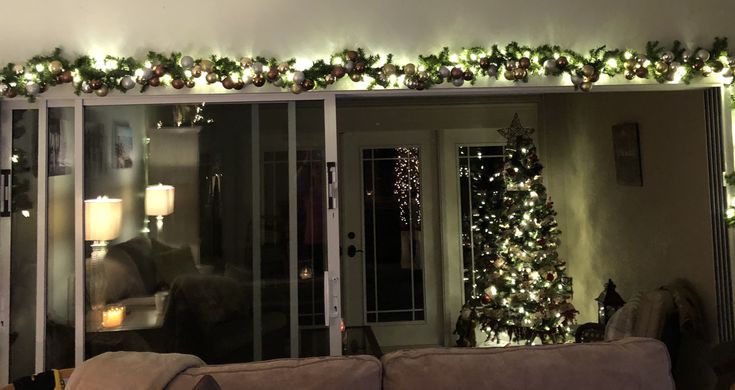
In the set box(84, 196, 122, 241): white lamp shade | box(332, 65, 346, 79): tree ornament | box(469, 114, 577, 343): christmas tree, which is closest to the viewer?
box(332, 65, 346, 79): tree ornament

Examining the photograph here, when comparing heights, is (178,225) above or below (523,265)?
above

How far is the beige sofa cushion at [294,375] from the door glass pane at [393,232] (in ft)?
12.4

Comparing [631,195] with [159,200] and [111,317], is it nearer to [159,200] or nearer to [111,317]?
[159,200]

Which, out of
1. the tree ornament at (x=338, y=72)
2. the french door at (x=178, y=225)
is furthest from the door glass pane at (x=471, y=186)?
the tree ornament at (x=338, y=72)

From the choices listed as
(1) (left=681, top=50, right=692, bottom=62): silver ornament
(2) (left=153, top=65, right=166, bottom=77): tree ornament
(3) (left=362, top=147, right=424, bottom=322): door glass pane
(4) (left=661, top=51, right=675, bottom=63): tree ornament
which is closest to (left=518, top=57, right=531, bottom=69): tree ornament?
(4) (left=661, top=51, right=675, bottom=63): tree ornament

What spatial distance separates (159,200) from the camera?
315 cm

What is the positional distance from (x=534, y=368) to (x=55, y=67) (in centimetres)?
267

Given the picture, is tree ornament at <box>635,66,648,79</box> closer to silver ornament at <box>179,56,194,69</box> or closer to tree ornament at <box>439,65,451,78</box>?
tree ornament at <box>439,65,451,78</box>

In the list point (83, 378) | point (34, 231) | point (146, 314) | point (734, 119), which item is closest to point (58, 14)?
point (34, 231)

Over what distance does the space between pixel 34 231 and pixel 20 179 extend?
11.6 inches

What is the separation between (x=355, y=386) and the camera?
74.9 inches

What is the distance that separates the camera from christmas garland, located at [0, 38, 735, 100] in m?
2.94

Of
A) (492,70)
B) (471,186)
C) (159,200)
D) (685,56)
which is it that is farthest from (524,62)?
(471,186)

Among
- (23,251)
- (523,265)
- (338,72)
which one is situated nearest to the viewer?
(338,72)
